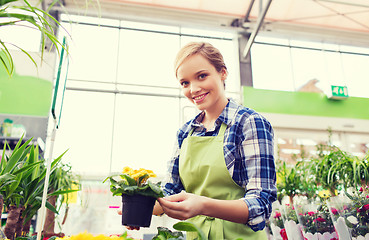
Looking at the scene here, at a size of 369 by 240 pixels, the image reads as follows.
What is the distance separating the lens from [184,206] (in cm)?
81

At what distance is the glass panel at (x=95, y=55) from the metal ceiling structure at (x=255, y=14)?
14.3 inches

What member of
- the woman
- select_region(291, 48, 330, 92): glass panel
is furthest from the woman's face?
select_region(291, 48, 330, 92): glass panel

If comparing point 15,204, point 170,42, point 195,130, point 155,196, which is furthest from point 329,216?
point 170,42

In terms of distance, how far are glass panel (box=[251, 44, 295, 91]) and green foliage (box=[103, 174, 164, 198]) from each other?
5.49 metres

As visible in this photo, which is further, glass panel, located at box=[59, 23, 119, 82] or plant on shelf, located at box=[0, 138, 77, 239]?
glass panel, located at box=[59, 23, 119, 82]

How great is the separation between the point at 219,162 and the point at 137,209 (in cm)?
38

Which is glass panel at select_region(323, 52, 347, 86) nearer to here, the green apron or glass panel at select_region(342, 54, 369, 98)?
glass panel at select_region(342, 54, 369, 98)

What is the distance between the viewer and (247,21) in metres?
6.03

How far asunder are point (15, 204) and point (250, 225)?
2.58 feet

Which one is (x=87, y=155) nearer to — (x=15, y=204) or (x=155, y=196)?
(x=15, y=204)

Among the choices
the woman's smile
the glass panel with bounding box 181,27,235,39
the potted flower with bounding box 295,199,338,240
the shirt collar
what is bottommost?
the potted flower with bounding box 295,199,338,240

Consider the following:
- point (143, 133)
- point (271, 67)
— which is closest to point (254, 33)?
point (271, 67)

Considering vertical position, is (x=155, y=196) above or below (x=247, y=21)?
below

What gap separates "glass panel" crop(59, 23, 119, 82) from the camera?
216 inches
